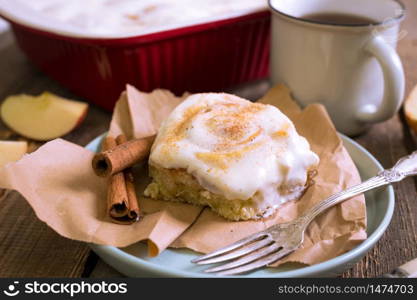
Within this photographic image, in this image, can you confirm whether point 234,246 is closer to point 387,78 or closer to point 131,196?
point 131,196

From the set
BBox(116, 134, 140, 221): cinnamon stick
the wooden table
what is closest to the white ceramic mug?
the wooden table

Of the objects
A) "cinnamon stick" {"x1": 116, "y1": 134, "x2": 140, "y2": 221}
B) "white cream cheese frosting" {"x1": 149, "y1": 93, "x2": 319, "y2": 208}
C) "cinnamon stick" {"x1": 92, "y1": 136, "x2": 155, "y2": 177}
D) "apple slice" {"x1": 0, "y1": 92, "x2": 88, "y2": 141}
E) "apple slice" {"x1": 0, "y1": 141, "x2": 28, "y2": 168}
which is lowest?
"apple slice" {"x1": 0, "y1": 92, "x2": 88, "y2": 141}

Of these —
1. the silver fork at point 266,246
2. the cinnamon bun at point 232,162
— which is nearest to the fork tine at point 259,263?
the silver fork at point 266,246

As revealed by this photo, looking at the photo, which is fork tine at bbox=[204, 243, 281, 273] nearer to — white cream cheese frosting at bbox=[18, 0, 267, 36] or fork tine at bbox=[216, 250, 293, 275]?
fork tine at bbox=[216, 250, 293, 275]

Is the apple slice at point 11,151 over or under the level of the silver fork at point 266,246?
under

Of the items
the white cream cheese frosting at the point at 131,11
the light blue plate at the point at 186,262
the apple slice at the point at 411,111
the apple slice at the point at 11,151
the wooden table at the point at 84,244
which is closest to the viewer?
the light blue plate at the point at 186,262

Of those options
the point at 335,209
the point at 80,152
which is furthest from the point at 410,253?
the point at 80,152

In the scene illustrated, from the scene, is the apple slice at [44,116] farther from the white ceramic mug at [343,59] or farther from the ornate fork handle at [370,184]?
the ornate fork handle at [370,184]

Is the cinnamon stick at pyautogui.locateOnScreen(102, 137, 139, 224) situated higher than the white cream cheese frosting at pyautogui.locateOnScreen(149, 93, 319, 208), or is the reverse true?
the white cream cheese frosting at pyautogui.locateOnScreen(149, 93, 319, 208)
